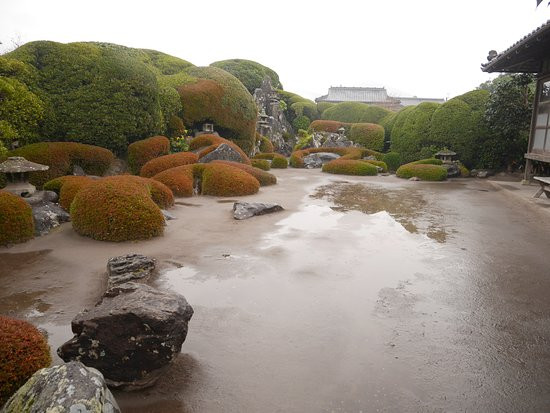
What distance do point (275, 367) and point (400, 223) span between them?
609cm

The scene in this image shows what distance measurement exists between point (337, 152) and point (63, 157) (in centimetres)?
1719

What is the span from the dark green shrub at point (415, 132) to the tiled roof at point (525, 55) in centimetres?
659

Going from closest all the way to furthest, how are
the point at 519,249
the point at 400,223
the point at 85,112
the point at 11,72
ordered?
1. the point at 519,249
2. the point at 400,223
3. the point at 11,72
4. the point at 85,112

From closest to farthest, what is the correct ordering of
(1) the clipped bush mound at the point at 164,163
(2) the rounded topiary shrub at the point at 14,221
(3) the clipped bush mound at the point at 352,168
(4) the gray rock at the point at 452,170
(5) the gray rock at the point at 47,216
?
(2) the rounded topiary shrub at the point at 14,221, (5) the gray rock at the point at 47,216, (1) the clipped bush mound at the point at 164,163, (4) the gray rock at the point at 452,170, (3) the clipped bush mound at the point at 352,168

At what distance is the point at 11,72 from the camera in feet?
37.1

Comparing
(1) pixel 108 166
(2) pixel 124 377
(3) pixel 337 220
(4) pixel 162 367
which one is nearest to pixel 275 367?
(4) pixel 162 367

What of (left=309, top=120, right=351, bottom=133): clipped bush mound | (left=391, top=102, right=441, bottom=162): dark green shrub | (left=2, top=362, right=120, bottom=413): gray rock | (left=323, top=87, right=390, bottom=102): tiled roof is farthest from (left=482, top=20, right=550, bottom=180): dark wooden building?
(left=323, top=87, right=390, bottom=102): tiled roof

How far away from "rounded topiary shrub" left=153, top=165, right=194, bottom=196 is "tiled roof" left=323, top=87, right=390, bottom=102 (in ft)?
112

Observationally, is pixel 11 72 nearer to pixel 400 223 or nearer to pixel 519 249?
pixel 400 223

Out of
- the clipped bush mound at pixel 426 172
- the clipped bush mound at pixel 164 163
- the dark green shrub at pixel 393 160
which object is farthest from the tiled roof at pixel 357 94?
the clipped bush mound at pixel 164 163

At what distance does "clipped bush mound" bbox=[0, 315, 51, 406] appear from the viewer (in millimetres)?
2688

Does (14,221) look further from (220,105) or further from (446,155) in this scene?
(446,155)

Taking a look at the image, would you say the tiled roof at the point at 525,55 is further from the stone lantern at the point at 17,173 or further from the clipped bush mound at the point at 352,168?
the stone lantern at the point at 17,173

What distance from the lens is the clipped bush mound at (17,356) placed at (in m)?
2.69
